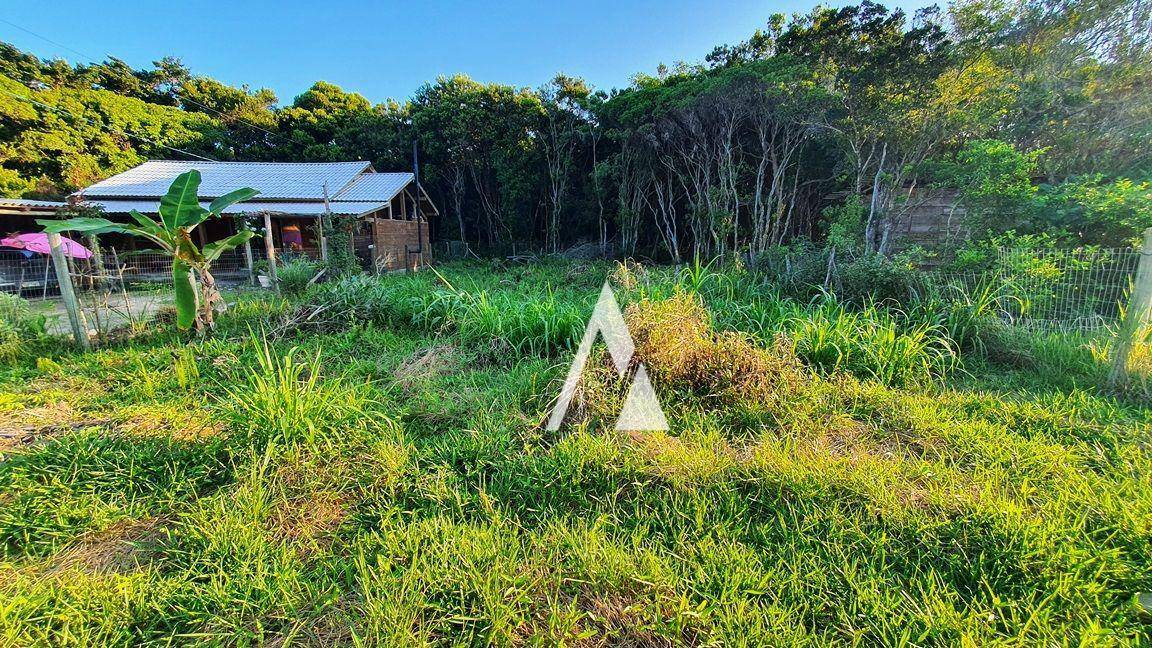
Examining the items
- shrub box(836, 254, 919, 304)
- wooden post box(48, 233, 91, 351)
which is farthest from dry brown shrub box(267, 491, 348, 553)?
shrub box(836, 254, 919, 304)

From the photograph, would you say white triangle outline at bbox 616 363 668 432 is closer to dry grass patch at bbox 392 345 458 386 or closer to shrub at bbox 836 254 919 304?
dry grass patch at bbox 392 345 458 386

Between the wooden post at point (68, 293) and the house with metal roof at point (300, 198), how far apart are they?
8181 mm

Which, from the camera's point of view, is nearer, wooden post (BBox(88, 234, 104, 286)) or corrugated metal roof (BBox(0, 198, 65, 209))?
wooden post (BBox(88, 234, 104, 286))

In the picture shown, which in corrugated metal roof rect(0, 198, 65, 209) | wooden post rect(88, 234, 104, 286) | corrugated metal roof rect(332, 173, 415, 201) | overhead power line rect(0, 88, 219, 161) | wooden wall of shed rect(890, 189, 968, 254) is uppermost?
overhead power line rect(0, 88, 219, 161)

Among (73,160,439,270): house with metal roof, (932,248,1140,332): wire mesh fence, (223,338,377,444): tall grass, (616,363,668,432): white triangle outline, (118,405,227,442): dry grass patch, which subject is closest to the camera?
(223,338,377,444): tall grass

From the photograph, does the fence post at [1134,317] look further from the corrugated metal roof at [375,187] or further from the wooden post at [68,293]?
the corrugated metal roof at [375,187]

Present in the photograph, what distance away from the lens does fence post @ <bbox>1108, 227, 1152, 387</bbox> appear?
3.24 meters

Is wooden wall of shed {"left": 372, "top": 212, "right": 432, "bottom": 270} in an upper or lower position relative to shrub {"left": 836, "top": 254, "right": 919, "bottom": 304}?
upper

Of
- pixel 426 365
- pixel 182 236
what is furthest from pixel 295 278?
pixel 426 365

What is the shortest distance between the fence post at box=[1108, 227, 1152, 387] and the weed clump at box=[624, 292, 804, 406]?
2592mm

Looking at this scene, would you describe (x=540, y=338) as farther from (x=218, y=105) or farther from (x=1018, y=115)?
(x=218, y=105)

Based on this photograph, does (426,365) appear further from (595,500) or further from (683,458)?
(683,458)

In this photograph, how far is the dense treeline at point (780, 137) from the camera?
658 cm

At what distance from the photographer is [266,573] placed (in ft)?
5.65
